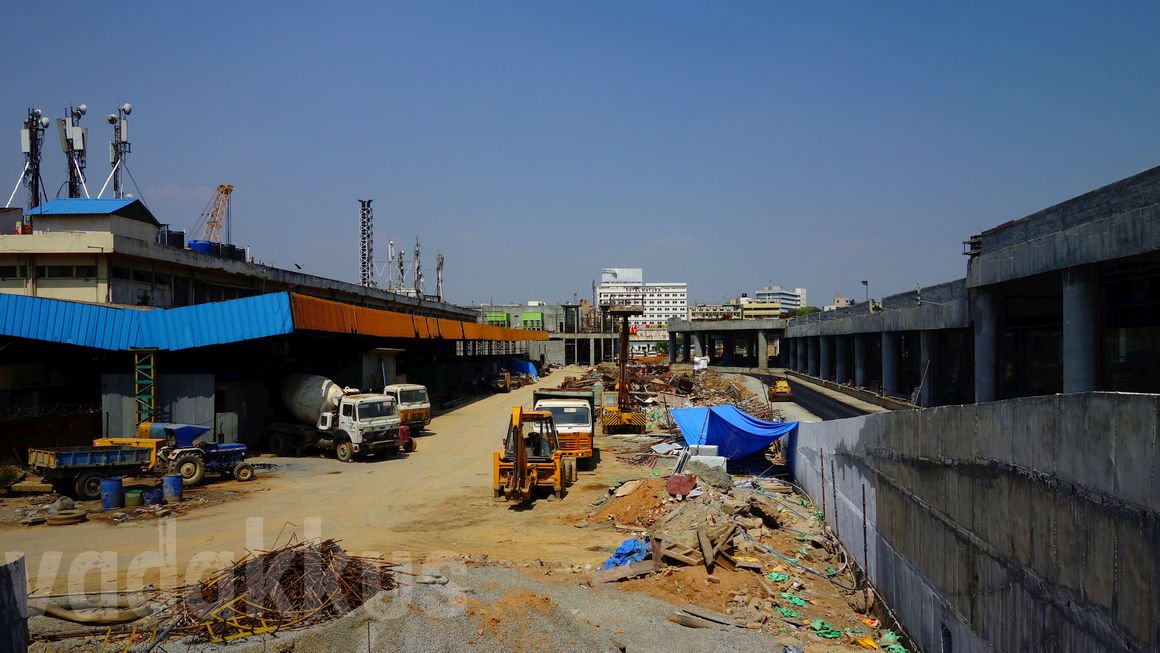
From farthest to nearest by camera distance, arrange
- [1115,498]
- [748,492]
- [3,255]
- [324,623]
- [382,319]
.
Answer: [382,319]
[3,255]
[748,492]
[324,623]
[1115,498]

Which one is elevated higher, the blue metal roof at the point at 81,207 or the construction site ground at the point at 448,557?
the blue metal roof at the point at 81,207

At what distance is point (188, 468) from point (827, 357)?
163 ft

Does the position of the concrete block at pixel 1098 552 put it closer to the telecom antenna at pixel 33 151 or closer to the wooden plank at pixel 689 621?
the wooden plank at pixel 689 621

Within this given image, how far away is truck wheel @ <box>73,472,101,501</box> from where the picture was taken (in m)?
19.3

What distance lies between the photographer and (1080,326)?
18.4 meters

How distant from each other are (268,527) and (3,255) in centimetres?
2125

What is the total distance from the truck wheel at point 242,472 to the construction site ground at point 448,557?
16.6 inches

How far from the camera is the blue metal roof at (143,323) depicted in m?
23.3

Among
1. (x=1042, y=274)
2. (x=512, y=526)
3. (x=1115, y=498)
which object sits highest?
(x=1042, y=274)

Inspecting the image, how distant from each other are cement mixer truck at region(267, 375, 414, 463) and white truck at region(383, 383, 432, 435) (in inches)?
167

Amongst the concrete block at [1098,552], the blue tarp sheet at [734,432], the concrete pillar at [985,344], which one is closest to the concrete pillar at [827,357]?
the concrete pillar at [985,344]

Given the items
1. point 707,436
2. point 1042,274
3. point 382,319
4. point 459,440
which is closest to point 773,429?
point 707,436

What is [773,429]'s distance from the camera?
23.9 meters

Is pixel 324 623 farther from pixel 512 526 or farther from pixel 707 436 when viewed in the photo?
pixel 707 436
